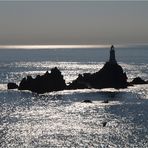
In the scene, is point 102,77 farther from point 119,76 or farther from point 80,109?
point 80,109

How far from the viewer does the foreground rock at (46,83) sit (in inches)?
5930

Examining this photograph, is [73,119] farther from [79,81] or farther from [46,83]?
[79,81]

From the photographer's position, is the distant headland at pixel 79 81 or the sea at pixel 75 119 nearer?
the sea at pixel 75 119

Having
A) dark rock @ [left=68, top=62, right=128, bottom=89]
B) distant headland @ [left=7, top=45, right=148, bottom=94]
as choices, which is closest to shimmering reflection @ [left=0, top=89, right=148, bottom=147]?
distant headland @ [left=7, top=45, right=148, bottom=94]

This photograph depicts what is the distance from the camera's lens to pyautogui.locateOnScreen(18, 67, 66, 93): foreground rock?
5930 inches

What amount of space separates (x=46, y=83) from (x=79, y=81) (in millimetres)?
13056

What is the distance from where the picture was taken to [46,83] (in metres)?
152

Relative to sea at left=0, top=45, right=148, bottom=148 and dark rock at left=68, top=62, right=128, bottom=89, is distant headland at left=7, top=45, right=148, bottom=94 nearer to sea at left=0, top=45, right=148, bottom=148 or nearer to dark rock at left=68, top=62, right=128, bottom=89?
dark rock at left=68, top=62, right=128, bottom=89

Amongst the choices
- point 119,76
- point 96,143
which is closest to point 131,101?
point 119,76

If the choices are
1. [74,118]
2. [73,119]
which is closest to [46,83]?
[74,118]

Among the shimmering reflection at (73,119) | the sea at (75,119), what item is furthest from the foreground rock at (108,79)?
the shimmering reflection at (73,119)

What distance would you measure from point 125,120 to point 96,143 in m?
21.7

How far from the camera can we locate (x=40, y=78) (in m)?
151

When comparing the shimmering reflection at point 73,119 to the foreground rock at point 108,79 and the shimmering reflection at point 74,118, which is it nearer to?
the shimmering reflection at point 74,118
